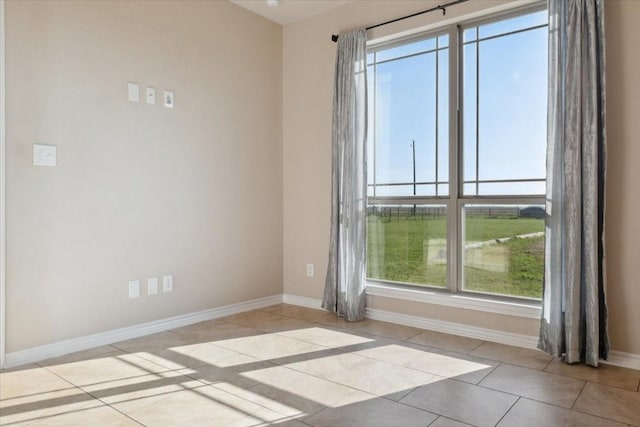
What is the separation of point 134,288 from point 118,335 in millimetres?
354

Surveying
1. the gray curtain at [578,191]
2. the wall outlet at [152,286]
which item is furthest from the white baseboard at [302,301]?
the gray curtain at [578,191]

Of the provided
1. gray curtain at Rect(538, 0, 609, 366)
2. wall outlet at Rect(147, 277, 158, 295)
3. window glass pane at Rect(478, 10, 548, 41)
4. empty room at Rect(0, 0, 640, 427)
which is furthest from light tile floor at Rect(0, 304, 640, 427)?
window glass pane at Rect(478, 10, 548, 41)

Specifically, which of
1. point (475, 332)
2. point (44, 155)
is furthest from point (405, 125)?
point (44, 155)

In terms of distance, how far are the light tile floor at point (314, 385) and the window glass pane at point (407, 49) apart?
7.85ft

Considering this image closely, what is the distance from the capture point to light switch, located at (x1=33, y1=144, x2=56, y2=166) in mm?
2783

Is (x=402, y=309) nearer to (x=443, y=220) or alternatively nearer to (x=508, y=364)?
(x=443, y=220)

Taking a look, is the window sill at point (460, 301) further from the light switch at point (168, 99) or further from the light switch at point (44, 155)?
the light switch at point (44, 155)

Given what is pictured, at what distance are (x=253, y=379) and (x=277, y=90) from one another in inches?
118

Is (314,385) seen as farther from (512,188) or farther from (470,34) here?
(470,34)

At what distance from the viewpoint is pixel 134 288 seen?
3.30 metres

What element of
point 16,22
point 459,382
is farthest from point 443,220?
point 16,22

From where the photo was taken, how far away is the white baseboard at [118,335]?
2.74 metres

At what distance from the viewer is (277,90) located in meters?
4.48

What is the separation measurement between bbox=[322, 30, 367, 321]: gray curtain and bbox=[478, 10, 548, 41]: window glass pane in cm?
101
